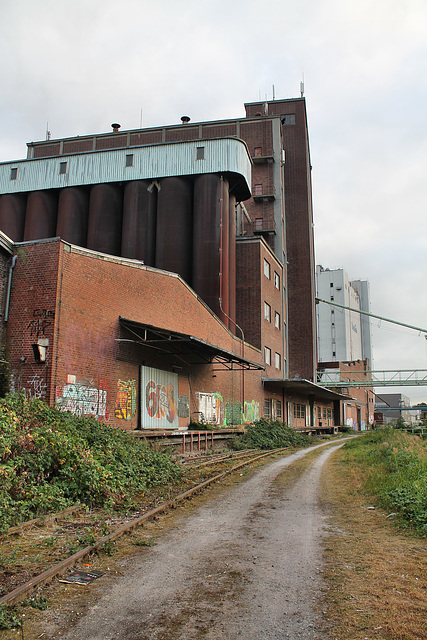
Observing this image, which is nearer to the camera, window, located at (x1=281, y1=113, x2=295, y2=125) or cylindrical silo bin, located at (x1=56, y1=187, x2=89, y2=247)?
cylindrical silo bin, located at (x1=56, y1=187, x2=89, y2=247)

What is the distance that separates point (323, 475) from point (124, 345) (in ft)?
25.3

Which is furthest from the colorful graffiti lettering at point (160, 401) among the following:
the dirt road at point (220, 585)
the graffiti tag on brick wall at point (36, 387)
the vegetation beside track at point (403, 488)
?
the dirt road at point (220, 585)

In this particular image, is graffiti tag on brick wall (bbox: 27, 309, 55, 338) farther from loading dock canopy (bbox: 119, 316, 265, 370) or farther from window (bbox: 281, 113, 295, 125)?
window (bbox: 281, 113, 295, 125)

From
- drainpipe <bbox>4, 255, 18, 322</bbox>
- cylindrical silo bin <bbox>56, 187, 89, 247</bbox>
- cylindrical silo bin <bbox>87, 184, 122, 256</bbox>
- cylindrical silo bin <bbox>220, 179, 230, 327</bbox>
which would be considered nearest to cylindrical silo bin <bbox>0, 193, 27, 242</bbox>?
cylindrical silo bin <bbox>56, 187, 89, 247</bbox>

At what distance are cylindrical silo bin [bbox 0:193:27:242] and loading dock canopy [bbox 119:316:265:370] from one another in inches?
642

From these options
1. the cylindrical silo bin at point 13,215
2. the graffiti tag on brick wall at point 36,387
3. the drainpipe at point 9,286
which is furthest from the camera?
the cylindrical silo bin at point 13,215

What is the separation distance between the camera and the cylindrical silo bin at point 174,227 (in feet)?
99.2

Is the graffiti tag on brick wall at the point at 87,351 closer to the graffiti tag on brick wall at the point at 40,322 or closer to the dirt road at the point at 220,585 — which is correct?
the graffiti tag on brick wall at the point at 40,322

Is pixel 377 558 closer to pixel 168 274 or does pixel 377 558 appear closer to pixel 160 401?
pixel 160 401

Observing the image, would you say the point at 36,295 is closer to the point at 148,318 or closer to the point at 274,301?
the point at 148,318

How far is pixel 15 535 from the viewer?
7.30 meters

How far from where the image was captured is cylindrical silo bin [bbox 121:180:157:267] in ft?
100

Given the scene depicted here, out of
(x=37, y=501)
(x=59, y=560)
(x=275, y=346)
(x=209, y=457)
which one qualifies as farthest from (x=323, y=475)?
(x=275, y=346)

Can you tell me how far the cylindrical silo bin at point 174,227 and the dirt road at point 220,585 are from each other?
22224mm
